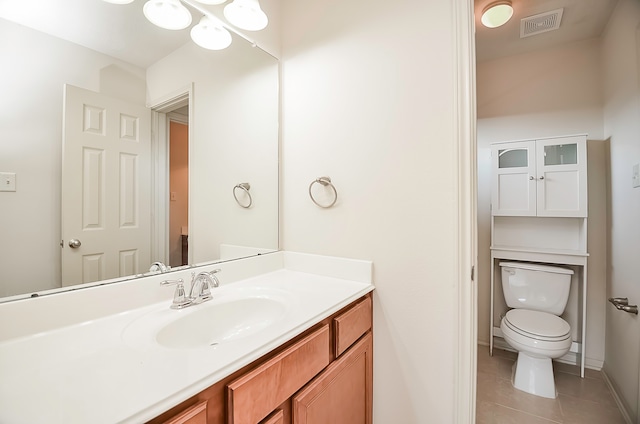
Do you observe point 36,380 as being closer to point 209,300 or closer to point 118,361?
point 118,361

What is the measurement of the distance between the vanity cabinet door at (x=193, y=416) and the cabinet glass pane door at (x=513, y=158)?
2475 millimetres

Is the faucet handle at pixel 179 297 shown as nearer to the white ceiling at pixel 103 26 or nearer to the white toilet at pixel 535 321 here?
the white ceiling at pixel 103 26

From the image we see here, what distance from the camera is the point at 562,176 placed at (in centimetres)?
199

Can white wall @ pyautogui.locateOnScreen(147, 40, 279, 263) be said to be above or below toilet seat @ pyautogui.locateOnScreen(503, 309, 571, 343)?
above

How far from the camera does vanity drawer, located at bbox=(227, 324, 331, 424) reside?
0.62m

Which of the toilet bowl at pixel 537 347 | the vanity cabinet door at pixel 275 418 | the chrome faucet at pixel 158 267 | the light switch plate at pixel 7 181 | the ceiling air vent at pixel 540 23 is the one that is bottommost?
the toilet bowl at pixel 537 347

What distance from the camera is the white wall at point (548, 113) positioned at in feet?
6.54

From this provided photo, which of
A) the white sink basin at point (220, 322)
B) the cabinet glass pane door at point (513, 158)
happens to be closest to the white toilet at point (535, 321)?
the cabinet glass pane door at point (513, 158)

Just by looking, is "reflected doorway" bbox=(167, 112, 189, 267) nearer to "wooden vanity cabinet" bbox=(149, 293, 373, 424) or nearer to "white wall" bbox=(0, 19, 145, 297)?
"white wall" bbox=(0, 19, 145, 297)

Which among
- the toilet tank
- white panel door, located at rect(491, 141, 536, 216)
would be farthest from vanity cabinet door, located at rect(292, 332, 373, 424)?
white panel door, located at rect(491, 141, 536, 216)

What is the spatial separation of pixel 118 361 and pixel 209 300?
1.42 ft

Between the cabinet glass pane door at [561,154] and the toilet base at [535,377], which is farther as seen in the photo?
the cabinet glass pane door at [561,154]

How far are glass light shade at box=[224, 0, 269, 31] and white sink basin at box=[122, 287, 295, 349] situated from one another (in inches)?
48.8

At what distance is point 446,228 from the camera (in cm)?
109
